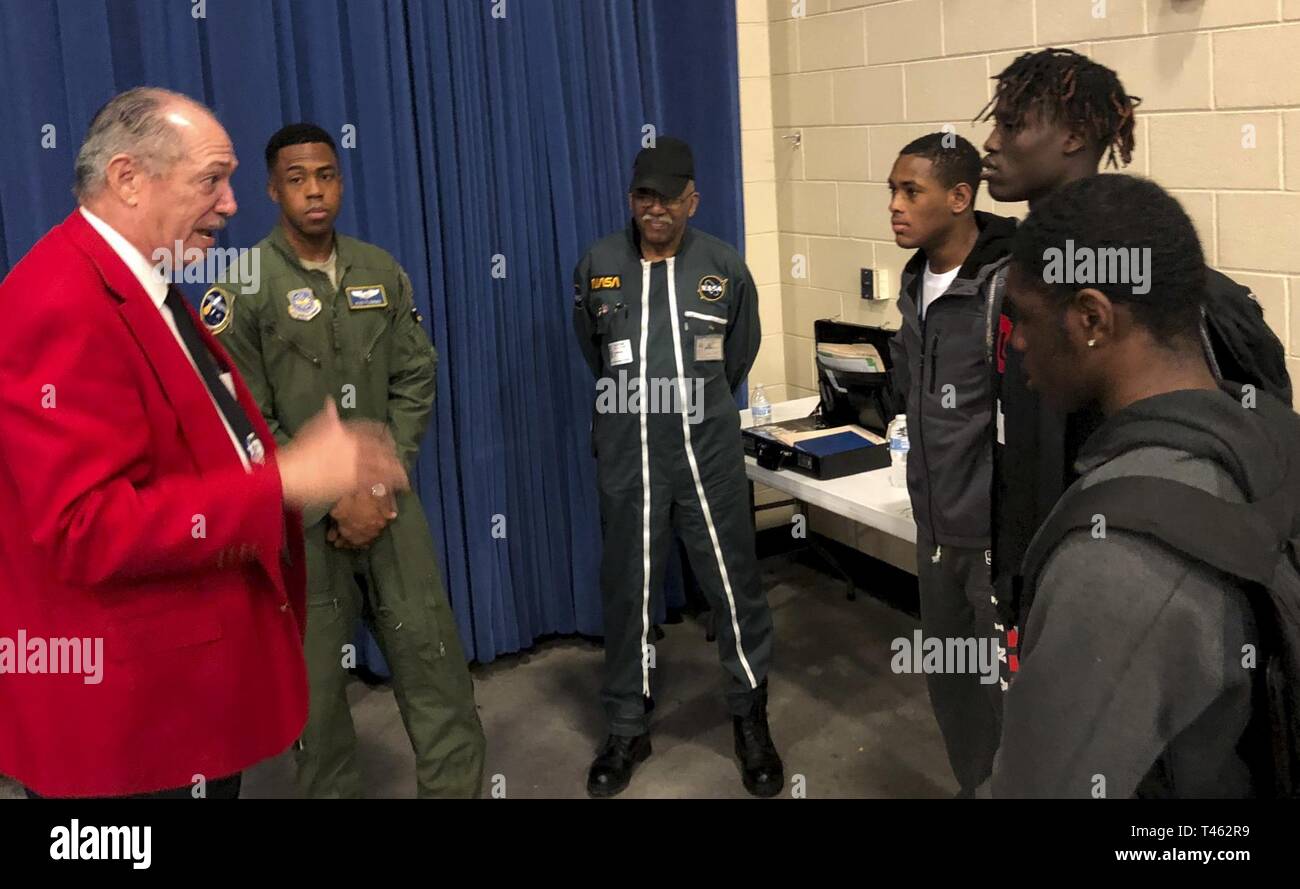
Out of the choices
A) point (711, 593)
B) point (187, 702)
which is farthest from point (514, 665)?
point (187, 702)

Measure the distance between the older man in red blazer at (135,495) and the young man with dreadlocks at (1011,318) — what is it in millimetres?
990

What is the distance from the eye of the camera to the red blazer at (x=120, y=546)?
4.31 ft

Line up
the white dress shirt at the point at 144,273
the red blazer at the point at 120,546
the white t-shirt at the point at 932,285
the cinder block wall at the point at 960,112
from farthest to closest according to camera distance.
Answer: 1. the cinder block wall at the point at 960,112
2. the white t-shirt at the point at 932,285
3. the white dress shirt at the point at 144,273
4. the red blazer at the point at 120,546

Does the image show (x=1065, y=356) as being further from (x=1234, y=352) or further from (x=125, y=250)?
(x=125, y=250)

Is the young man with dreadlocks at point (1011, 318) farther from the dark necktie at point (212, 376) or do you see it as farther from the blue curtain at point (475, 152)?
the blue curtain at point (475, 152)

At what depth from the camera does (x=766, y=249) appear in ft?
13.2

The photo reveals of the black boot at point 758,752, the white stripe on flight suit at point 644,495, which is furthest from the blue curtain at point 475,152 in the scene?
the black boot at point 758,752

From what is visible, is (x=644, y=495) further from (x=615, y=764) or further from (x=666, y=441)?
(x=615, y=764)

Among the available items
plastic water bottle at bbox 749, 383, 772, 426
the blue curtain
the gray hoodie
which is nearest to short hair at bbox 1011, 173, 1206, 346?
the gray hoodie

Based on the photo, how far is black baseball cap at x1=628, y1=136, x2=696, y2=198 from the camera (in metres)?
2.65

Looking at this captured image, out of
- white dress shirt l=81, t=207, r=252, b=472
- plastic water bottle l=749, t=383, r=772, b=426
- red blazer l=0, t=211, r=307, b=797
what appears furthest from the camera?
plastic water bottle l=749, t=383, r=772, b=426

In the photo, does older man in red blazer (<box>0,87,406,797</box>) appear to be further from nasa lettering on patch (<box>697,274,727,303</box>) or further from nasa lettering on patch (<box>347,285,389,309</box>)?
nasa lettering on patch (<box>697,274,727,303</box>)

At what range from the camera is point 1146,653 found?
902 mm

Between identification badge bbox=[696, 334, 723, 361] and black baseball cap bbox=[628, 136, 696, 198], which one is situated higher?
black baseball cap bbox=[628, 136, 696, 198]
